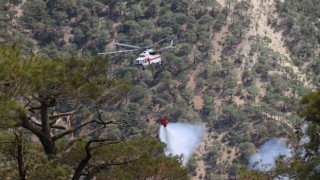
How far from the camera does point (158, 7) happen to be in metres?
114

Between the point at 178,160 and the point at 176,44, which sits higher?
the point at 178,160

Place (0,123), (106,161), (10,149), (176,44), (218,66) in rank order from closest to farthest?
(0,123), (10,149), (106,161), (218,66), (176,44)

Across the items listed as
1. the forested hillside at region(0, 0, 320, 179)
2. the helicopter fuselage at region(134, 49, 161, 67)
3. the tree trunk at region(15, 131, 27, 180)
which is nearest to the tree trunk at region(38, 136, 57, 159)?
the tree trunk at region(15, 131, 27, 180)

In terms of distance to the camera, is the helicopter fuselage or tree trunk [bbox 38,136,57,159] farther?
the helicopter fuselage

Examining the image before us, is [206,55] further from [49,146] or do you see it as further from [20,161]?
[20,161]

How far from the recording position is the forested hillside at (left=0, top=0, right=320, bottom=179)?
89.3m

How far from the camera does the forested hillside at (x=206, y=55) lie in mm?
89312

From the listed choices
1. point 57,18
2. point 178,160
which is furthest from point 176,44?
point 178,160

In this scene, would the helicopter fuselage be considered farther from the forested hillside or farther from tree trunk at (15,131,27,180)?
tree trunk at (15,131,27,180)

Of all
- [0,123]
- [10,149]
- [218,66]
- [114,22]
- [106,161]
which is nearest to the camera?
[0,123]

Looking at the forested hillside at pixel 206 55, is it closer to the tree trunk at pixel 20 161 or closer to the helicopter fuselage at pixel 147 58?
the helicopter fuselage at pixel 147 58

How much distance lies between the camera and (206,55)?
104 metres

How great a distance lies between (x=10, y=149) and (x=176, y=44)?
93.6m

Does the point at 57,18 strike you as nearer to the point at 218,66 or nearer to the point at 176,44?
the point at 176,44
